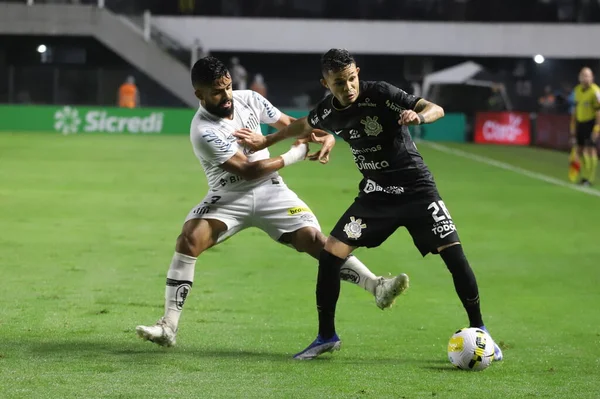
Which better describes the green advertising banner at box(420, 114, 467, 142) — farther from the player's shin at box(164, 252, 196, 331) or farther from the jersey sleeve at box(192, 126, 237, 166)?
the player's shin at box(164, 252, 196, 331)

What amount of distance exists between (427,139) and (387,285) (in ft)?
109

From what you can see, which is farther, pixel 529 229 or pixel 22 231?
pixel 529 229

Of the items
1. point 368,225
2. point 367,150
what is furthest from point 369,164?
point 368,225

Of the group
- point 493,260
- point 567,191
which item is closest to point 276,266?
point 493,260

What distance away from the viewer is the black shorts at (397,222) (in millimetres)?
7840

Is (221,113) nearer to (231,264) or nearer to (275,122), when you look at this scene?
(275,122)

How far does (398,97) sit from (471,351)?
1.75 m

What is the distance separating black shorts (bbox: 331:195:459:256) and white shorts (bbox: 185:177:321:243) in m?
0.80

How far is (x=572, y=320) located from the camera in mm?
9719

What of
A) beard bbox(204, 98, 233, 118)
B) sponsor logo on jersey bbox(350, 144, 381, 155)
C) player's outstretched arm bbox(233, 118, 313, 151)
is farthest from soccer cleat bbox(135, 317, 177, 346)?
sponsor logo on jersey bbox(350, 144, 381, 155)

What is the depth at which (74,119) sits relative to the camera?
4103 cm

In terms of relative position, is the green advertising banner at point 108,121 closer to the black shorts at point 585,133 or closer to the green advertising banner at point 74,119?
the green advertising banner at point 74,119

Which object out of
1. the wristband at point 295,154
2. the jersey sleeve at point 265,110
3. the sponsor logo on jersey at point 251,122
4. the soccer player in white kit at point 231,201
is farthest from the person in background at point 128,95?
the wristband at point 295,154

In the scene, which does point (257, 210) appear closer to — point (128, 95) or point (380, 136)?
point (380, 136)
